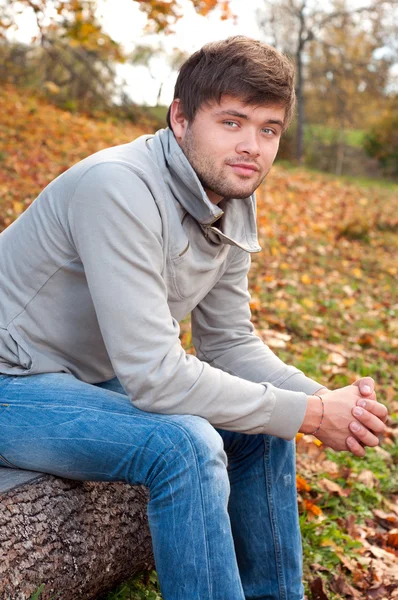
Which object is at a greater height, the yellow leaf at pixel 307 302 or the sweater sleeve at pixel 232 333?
the sweater sleeve at pixel 232 333

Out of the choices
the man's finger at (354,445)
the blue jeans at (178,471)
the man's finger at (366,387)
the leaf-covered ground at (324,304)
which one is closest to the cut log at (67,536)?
the blue jeans at (178,471)

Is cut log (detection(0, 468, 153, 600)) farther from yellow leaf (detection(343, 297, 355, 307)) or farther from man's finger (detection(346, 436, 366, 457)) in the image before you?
yellow leaf (detection(343, 297, 355, 307))

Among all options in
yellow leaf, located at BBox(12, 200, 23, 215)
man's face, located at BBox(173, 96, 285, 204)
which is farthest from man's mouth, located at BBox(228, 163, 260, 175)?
yellow leaf, located at BBox(12, 200, 23, 215)

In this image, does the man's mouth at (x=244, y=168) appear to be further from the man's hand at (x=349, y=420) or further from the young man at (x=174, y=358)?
the man's hand at (x=349, y=420)

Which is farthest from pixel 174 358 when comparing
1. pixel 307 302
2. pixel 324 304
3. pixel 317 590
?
pixel 324 304

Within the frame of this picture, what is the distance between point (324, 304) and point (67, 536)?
15.1 ft

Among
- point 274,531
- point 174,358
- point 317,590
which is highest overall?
point 174,358

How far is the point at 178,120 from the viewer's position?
2.30 metres

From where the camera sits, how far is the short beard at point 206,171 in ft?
7.32

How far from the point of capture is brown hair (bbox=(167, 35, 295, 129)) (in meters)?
2.16

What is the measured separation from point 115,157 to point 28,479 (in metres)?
0.95

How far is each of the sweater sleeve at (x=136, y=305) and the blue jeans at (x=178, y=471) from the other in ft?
0.26

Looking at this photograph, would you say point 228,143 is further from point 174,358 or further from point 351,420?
point 351,420

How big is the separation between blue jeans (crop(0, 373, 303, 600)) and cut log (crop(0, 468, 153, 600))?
78 millimetres
